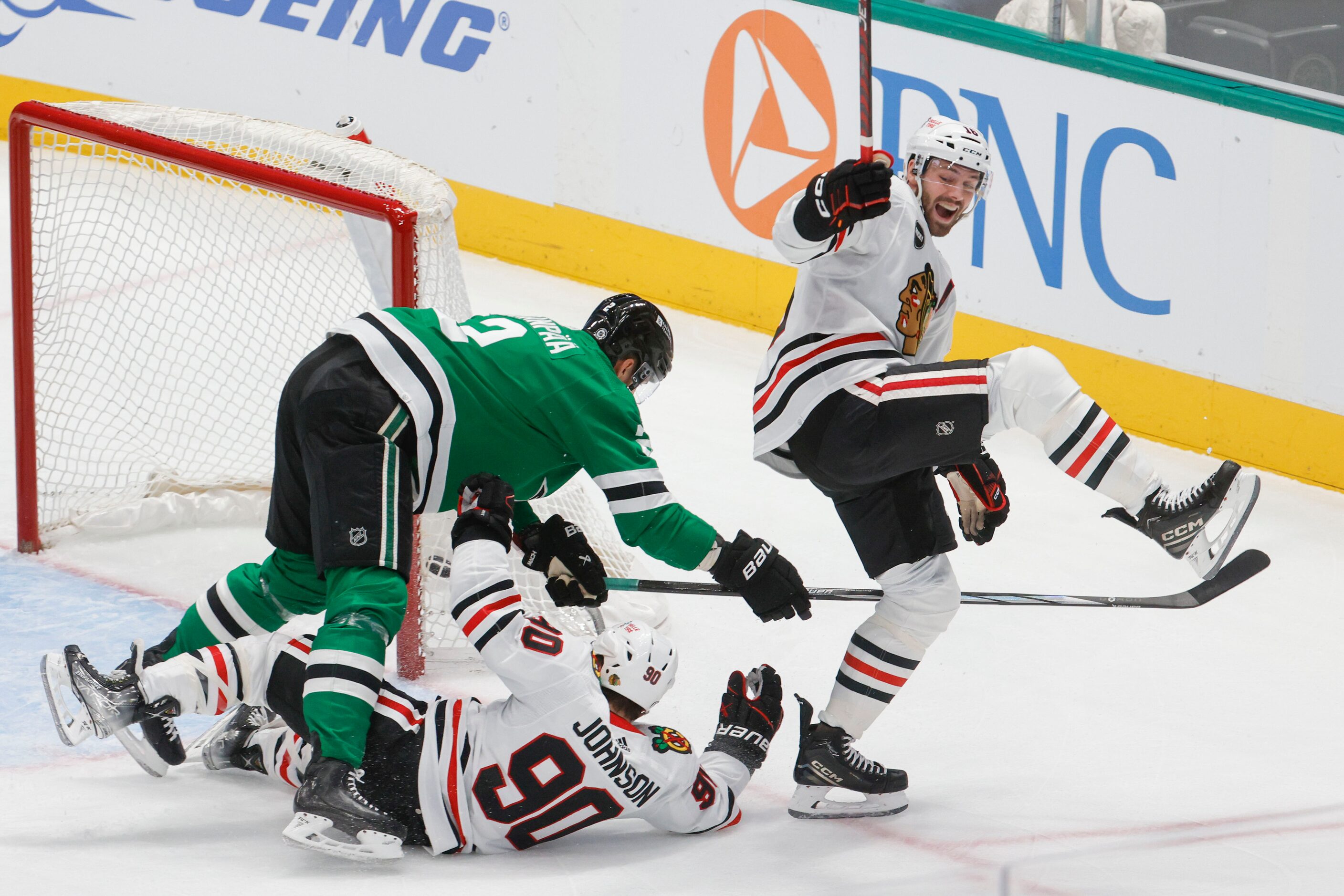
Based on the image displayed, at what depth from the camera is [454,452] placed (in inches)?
119

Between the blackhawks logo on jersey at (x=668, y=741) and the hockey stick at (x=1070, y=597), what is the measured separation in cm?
30

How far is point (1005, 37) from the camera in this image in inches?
214

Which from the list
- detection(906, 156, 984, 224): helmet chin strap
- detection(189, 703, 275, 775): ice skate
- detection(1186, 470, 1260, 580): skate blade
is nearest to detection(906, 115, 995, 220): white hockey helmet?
detection(906, 156, 984, 224): helmet chin strap

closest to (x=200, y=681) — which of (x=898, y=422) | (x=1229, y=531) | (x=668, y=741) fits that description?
(x=668, y=741)

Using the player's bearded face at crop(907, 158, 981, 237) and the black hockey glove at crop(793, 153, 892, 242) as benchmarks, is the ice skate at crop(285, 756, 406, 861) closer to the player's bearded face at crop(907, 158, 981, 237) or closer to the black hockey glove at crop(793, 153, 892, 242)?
the black hockey glove at crop(793, 153, 892, 242)

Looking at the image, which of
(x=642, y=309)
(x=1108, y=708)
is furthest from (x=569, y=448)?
(x=1108, y=708)

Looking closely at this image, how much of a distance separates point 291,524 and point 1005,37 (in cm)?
323

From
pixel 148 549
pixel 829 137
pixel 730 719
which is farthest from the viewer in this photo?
pixel 829 137

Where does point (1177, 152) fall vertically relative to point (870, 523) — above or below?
above

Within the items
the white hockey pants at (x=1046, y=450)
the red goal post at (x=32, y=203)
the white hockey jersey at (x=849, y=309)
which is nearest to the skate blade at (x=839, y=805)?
the white hockey pants at (x=1046, y=450)

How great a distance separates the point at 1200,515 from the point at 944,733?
0.95 m

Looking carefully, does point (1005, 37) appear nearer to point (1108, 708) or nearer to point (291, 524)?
point (1108, 708)

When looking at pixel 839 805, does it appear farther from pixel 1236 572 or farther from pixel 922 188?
pixel 922 188

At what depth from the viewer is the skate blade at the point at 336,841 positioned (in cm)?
268
